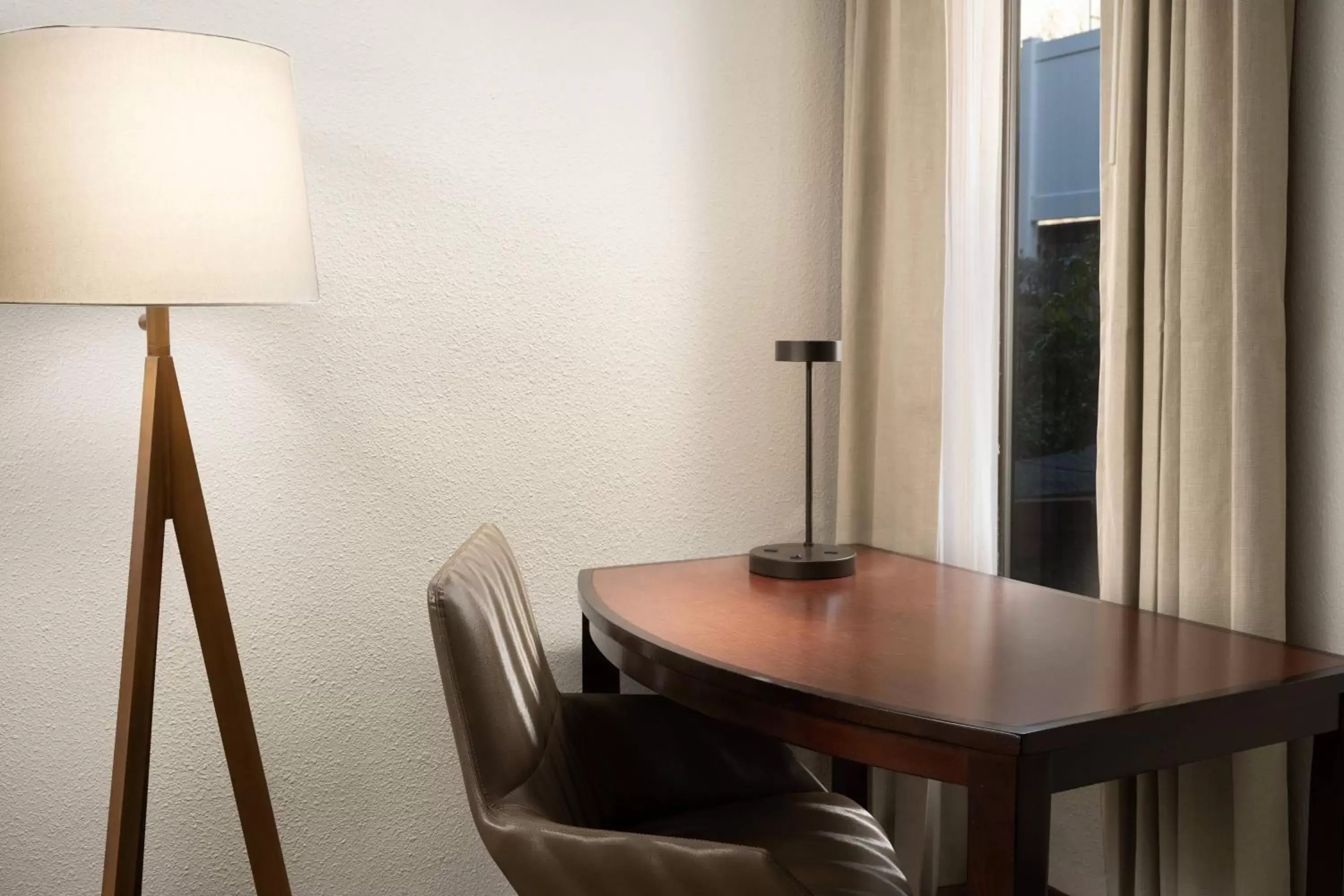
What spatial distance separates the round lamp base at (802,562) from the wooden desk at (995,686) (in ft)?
0.25

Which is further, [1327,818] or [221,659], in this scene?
[221,659]

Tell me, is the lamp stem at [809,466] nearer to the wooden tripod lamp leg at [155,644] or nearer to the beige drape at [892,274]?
the beige drape at [892,274]

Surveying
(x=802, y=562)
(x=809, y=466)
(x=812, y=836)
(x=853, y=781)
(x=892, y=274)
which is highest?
(x=892, y=274)

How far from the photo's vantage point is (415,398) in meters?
2.21

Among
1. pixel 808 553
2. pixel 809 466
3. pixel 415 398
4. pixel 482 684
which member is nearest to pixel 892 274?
pixel 809 466

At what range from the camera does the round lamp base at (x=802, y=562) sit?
79.4 inches

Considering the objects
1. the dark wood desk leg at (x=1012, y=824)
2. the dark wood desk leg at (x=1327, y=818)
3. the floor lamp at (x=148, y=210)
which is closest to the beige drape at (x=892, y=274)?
the dark wood desk leg at (x=1327, y=818)

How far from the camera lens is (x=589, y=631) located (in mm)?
2090

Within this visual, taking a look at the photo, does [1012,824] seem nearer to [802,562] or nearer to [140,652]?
[802,562]

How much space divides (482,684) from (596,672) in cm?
71

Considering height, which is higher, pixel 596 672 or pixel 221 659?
pixel 221 659

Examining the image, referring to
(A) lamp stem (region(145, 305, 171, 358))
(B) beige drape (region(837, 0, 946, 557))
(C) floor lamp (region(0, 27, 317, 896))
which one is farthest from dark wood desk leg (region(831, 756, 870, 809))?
(A) lamp stem (region(145, 305, 171, 358))

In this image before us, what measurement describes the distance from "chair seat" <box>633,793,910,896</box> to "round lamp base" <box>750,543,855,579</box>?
1.26 ft

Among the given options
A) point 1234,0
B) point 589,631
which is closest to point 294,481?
point 589,631
